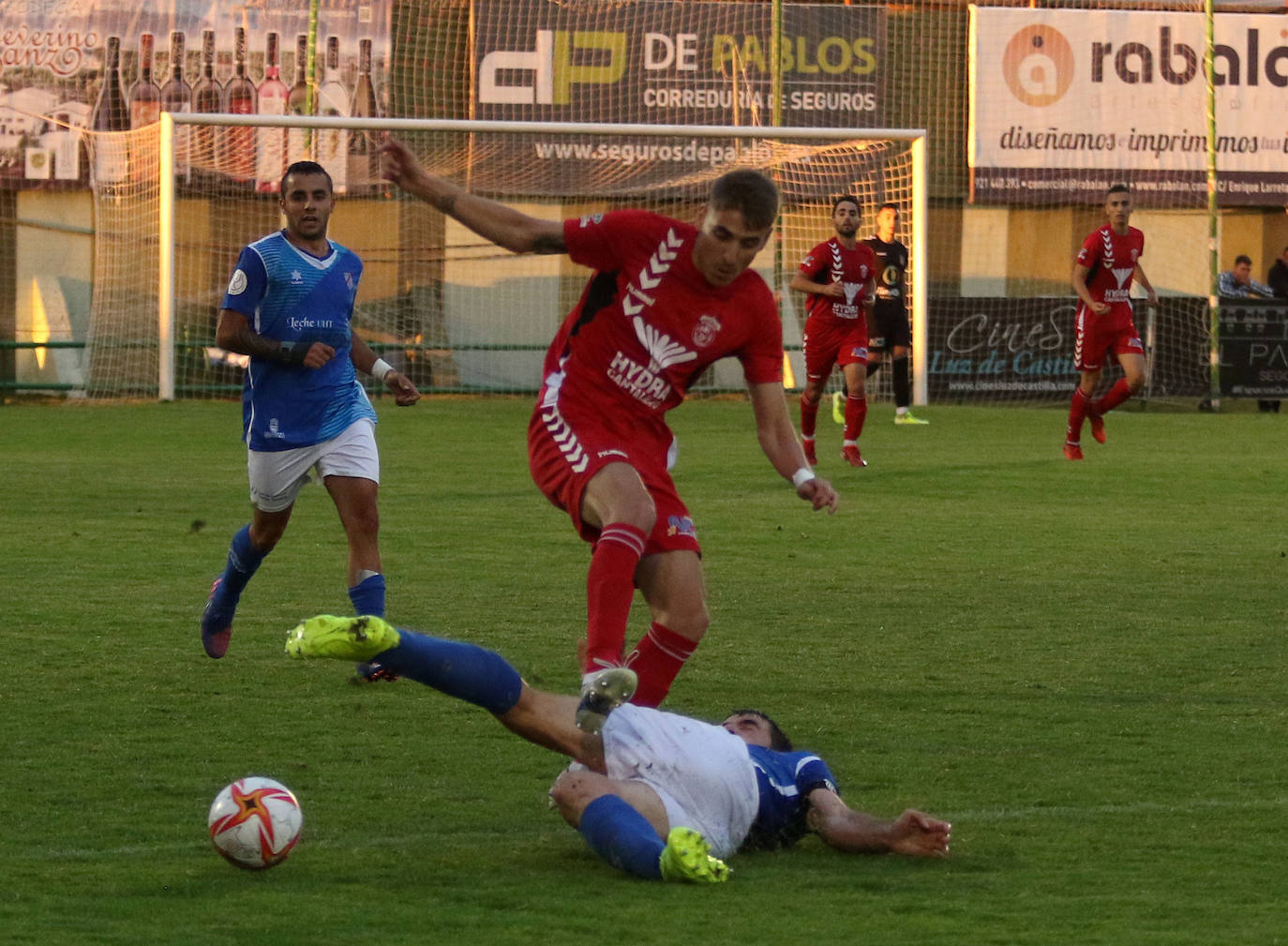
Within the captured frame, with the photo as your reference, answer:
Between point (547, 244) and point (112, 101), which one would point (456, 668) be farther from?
point (112, 101)

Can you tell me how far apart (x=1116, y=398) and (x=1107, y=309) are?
75 cm

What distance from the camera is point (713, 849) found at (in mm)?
4559

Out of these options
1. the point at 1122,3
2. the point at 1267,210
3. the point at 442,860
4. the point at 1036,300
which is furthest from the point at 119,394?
the point at 442,860

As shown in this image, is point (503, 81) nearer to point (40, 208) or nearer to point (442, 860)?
point (40, 208)

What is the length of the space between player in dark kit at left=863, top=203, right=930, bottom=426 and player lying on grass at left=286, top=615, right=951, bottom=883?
13834 mm

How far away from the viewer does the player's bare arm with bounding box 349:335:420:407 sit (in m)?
7.55

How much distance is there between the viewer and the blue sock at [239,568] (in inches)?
290

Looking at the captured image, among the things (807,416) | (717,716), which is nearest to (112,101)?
(807,416)

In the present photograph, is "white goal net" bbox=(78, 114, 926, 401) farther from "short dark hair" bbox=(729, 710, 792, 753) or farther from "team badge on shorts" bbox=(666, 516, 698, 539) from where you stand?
"short dark hair" bbox=(729, 710, 792, 753)

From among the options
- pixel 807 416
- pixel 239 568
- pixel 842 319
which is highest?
pixel 842 319

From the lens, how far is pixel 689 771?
4.56 m

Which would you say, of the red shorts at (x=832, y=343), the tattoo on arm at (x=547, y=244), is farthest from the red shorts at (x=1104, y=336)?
the tattoo on arm at (x=547, y=244)

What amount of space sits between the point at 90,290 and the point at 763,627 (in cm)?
1856

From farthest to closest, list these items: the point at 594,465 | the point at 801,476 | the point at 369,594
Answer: the point at 369,594 < the point at 801,476 < the point at 594,465
